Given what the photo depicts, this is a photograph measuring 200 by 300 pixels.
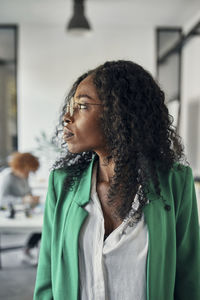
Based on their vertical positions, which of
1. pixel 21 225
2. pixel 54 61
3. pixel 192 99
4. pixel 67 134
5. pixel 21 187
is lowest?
pixel 21 225

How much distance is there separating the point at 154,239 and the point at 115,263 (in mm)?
122

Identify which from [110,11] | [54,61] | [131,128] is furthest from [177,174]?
[54,61]

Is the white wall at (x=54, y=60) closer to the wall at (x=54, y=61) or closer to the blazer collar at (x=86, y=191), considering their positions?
the wall at (x=54, y=61)

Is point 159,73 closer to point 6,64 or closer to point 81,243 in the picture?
point 6,64

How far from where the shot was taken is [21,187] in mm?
3248

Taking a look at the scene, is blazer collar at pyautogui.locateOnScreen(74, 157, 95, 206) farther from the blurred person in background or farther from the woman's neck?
the blurred person in background

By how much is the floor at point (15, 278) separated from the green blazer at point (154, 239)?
199 centimetres

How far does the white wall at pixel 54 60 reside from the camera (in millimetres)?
5707

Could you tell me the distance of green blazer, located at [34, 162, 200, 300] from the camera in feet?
2.88

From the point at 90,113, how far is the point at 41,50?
5.15 meters

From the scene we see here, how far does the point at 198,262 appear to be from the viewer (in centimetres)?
94

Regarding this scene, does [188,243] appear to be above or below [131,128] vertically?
below

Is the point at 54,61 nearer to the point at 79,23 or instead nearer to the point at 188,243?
the point at 79,23

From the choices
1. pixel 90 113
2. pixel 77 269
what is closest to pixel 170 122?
pixel 90 113
